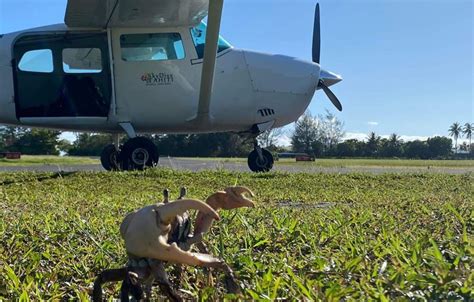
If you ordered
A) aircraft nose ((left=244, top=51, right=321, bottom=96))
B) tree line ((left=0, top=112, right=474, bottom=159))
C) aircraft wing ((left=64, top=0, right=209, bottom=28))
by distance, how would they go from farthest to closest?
tree line ((left=0, top=112, right=474, bottom=159))
aircraft nose ((left=244, top=51, right=321, bottom=96))
aircraft wing ((left=64, top=0, right=209, bottom=28))

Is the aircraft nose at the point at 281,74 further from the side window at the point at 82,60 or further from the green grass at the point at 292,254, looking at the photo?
the green grass at the point at 292,254

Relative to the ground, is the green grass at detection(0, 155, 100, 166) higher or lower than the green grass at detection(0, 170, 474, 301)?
lower

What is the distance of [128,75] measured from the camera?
8.25 meters

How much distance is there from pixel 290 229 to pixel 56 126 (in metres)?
7.54

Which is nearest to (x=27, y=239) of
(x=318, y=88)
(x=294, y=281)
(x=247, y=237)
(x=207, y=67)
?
(x=247, y=237)

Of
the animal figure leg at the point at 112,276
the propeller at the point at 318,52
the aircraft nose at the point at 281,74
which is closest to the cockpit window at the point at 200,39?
the aircraft nose at the point at 281,74

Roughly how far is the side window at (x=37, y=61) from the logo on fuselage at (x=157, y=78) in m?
1.53

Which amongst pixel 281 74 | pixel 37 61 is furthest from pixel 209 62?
pixel 37 61

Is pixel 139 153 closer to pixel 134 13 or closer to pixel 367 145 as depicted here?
pixel 134 13

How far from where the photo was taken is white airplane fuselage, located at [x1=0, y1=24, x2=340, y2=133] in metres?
8.04

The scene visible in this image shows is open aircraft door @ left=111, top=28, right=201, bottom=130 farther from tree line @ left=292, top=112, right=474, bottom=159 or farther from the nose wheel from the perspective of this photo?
tree line @ left=292, top=112, right=474, bottom=159

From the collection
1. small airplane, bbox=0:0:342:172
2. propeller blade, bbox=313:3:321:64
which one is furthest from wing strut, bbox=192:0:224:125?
propeller blade, bbox=313:3:321:64

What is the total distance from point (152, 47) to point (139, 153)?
6.02 feet

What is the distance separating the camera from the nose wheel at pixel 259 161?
30.0 feet
